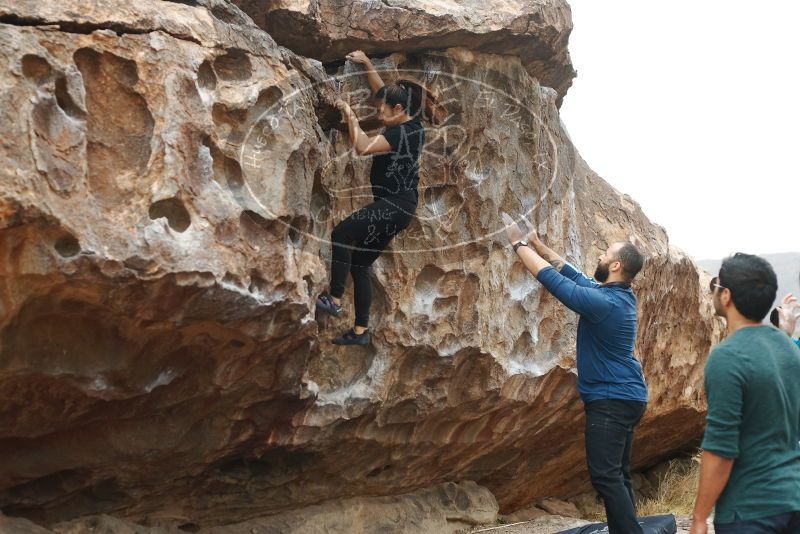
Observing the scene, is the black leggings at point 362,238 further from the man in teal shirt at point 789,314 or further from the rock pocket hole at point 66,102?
the man in teal shirt at point 789,314

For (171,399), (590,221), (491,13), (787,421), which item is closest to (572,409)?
(590,221)

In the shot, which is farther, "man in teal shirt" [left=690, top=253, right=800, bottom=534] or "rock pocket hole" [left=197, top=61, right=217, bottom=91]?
"rock pocket hole" [left=197, top=61, right=217, bottom=91]

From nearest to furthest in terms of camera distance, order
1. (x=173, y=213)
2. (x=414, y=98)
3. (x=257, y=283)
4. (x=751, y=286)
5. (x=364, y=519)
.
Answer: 1. (x=751, y=286)
2. (x=173, y=213)
3. (x=257, y=283)
4. (x=414, y=98)
5. (x=364, y=519)

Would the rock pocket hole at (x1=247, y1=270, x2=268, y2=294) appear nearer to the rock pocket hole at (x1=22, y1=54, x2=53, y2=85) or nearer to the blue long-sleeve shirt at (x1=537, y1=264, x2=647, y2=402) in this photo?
the rock pocket hole at (x1=22, y1=54, x2=53, y2=85)

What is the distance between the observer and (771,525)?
2.61 metres

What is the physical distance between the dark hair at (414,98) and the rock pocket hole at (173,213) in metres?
1.40

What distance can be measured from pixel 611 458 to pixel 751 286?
1528 mm

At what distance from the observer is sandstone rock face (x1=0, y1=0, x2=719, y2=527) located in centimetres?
342

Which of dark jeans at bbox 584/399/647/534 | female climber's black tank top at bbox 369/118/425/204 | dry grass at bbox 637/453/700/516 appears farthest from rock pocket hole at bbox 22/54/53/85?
dry grass at bbox 637/453/700/516

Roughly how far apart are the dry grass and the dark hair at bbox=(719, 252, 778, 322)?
4.97 m

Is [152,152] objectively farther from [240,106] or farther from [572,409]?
[572,409]

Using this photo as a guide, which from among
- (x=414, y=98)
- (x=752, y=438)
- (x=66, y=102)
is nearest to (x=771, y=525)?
(x=752, y=438)

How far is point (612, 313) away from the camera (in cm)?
415

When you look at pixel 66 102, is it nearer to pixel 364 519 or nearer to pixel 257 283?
pixel 257 283
